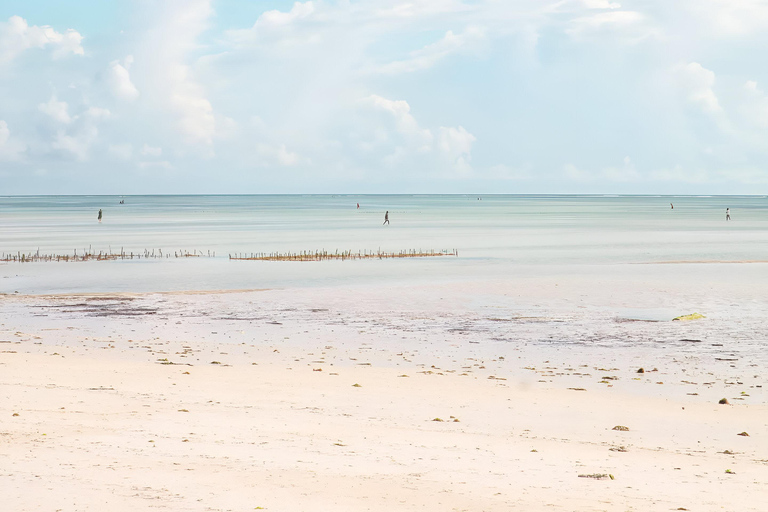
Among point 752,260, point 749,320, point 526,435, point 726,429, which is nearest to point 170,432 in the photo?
point 526,435

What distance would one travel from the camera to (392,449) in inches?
456

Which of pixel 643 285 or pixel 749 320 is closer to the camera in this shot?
pixel 749 320

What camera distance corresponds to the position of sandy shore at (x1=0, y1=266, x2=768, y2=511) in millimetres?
9594

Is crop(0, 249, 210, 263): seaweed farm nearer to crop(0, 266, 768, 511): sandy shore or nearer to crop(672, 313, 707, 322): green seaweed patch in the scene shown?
crop(0, 266, 768, 511): sandy shore

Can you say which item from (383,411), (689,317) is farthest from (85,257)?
(383,411)

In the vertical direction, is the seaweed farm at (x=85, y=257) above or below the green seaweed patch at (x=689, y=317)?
above

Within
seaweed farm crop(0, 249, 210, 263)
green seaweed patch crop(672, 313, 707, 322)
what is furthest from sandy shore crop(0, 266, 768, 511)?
seaweed farm crop(0, 249, 210, 263)

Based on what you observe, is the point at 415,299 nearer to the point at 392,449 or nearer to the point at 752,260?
the point at 392,449

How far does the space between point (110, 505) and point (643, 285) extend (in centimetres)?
3388

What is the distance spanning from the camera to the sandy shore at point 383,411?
9.59m

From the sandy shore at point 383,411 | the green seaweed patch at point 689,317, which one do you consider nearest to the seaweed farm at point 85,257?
the sandy shore at point 383,411

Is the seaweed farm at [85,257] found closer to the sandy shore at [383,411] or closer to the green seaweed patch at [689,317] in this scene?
the sandy shore at [383,411]

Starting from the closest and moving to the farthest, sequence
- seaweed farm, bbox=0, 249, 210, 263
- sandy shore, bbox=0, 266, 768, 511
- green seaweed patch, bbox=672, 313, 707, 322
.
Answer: sandy shore, bbox=0, 266, 768, 511 → green seaweed patch, bbox=672, 313, 707, 322 → seaweed farm, bbox=0, 249, 210, 263

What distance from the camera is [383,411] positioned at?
570 inches
